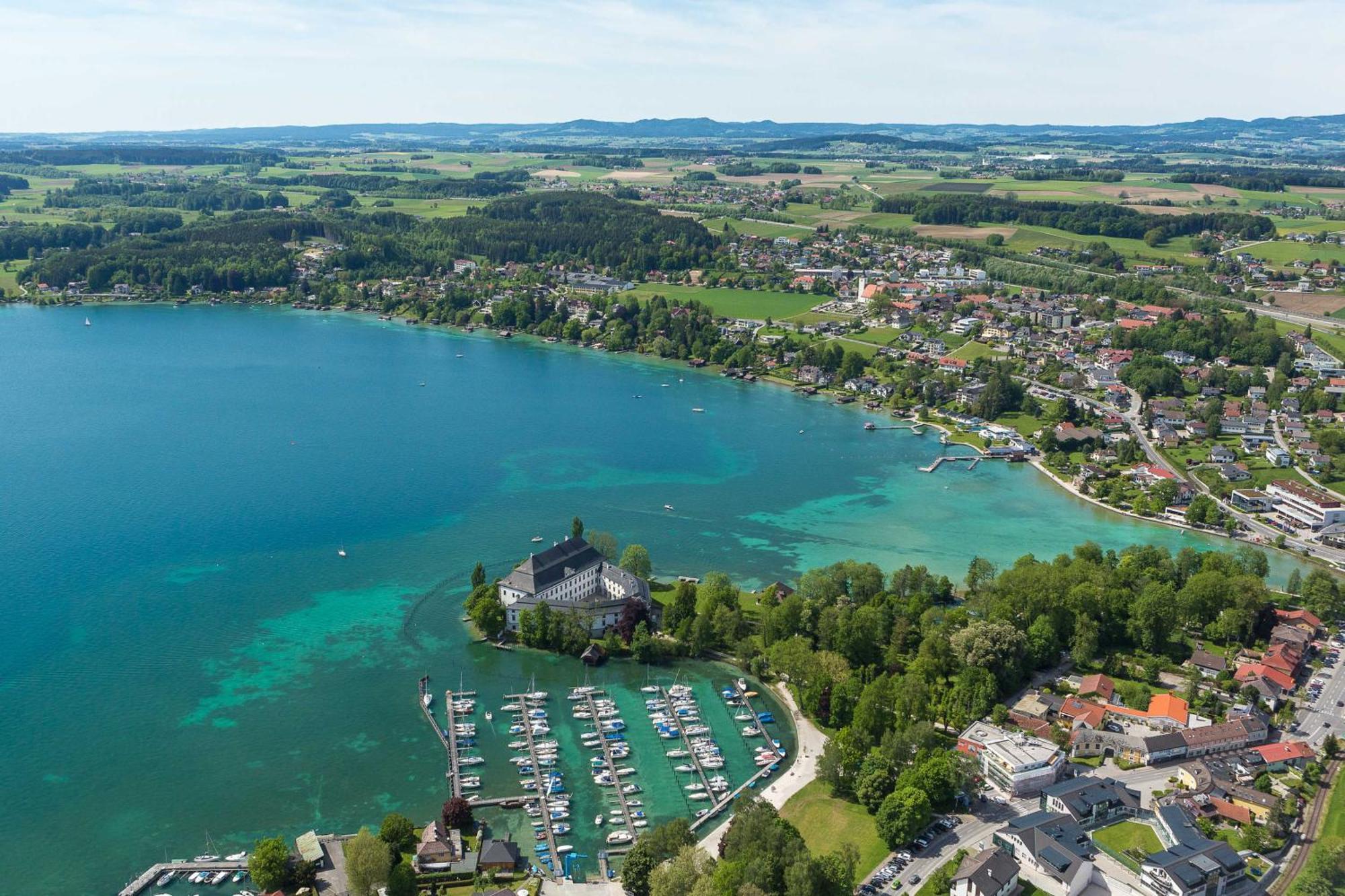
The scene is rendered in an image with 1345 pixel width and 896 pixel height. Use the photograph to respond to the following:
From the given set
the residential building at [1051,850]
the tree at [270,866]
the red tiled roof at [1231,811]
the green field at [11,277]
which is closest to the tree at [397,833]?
the tree at [270,866]

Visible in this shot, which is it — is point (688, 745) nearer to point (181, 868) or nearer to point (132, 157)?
point (181, 868)

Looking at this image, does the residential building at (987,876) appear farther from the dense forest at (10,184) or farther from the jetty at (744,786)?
the dense forest at (10,184)

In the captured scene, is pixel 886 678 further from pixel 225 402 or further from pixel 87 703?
pixel 225 402

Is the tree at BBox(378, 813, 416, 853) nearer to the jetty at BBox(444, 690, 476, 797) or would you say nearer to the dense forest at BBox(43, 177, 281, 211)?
the jetty at BBox(444, 690, 476, 797)

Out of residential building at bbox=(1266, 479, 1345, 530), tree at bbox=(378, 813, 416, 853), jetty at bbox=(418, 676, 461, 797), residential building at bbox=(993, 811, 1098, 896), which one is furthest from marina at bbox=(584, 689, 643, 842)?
residential building at bbox=(1266, 479, 1345, 530)

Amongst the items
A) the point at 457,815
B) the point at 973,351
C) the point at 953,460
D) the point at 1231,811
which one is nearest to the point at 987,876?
the point at 1231,811
